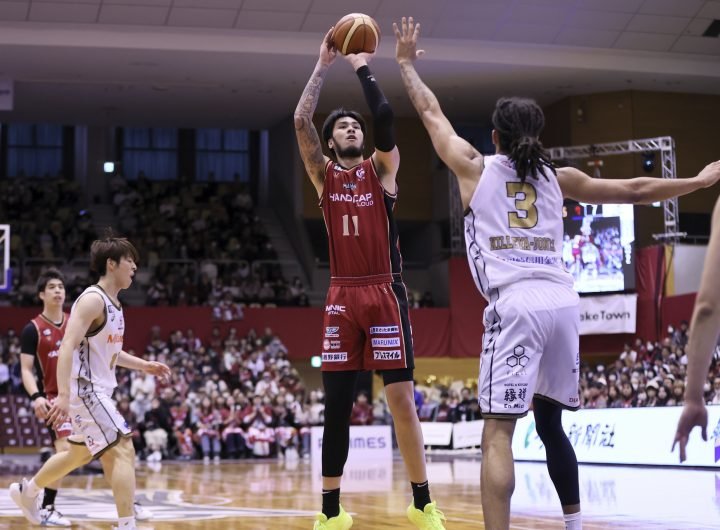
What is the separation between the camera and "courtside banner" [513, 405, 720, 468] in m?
13.6

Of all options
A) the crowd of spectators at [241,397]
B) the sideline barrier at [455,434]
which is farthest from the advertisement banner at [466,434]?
the crowd of spectators at [241,397]

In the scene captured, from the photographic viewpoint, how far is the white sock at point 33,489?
7.81 metres

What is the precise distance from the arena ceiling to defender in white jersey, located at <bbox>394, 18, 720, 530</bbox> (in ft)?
59.7

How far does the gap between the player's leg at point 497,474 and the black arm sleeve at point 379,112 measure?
5.89ft

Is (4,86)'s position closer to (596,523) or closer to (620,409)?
(620,409)

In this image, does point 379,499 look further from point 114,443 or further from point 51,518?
point 114,443

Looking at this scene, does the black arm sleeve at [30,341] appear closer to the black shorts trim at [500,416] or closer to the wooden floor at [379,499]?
the wooden floor at [379,499]

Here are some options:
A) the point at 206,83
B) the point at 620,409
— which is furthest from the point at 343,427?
the point at 206,83

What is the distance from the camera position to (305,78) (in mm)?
26328

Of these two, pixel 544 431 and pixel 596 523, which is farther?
pixel 596 523

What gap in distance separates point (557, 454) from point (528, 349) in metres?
0.62

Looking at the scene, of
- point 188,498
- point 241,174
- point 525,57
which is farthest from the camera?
point 241,174

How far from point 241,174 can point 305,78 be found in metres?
10.7

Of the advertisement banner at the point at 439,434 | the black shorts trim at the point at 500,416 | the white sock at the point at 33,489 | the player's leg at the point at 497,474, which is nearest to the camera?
the player's leg at the point at 497,474
